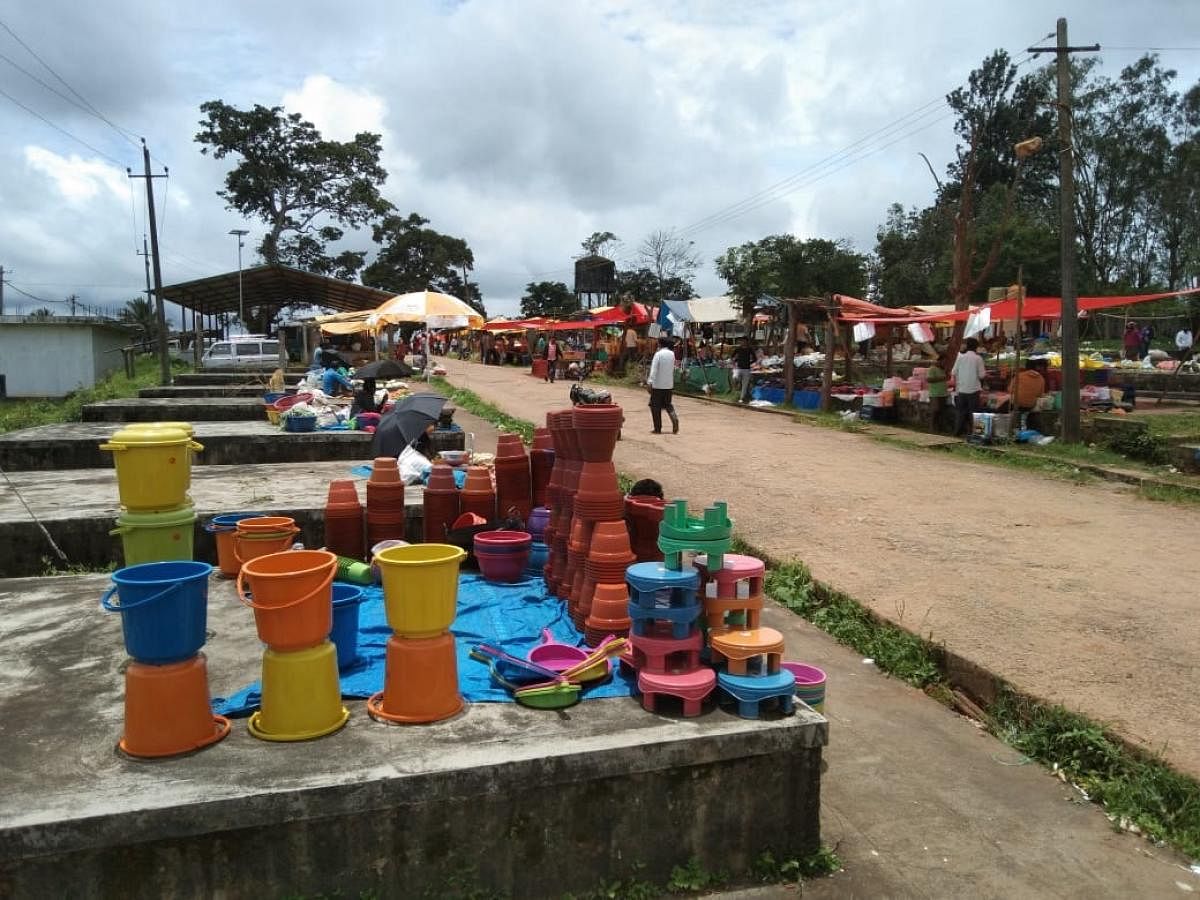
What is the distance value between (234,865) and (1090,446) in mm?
13452

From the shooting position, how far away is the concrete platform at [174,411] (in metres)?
13.0

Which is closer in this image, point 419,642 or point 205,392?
point 419,642

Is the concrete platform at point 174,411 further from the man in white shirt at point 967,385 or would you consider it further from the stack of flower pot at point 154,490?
the man in white shirt at point 967,385

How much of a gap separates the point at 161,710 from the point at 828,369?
17.3 m

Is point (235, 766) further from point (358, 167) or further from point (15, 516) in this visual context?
point (358, 167)

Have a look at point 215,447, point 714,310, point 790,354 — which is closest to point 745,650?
point 215,447

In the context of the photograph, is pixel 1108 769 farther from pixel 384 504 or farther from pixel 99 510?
pixel 99 510

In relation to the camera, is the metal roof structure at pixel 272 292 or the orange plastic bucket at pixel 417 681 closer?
the orange plastic bucket at pixel 417 681

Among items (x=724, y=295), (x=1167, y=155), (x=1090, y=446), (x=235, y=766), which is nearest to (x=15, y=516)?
(x=235, y=766)

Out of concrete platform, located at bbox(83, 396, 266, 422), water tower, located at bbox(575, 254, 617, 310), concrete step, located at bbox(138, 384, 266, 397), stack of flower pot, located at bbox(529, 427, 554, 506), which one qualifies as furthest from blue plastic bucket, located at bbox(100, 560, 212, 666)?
water tower, located at bbox(575, 254, 617, 310)

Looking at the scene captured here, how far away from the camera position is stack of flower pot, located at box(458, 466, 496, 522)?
5684mm

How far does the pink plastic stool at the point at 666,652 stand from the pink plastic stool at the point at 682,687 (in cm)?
5

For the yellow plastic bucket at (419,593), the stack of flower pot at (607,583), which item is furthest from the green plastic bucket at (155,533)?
the stack of flower pot at (607,583)

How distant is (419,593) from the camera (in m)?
2.88
